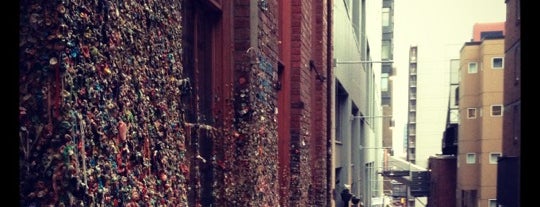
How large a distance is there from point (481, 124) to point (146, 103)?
33898 mm

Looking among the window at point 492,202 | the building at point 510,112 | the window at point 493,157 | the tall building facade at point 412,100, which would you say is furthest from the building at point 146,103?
the tall building facade at point 412,100

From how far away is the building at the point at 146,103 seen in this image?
167 centimetres

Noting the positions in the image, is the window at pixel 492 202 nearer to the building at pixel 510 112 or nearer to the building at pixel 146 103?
the building at pixel 510 112

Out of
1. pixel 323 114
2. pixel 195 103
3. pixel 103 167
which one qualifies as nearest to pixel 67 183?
pixel 103 167

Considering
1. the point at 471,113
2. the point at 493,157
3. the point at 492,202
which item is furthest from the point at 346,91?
the point at 471,113

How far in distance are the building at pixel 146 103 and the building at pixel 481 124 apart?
30.2 m

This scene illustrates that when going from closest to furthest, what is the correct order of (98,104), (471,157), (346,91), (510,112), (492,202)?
(98,104), (346,91), (510,112), (492,202), (471,157)

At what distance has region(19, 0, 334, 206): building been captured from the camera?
1672mm

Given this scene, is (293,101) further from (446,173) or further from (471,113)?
(446,173)

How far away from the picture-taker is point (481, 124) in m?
34.1

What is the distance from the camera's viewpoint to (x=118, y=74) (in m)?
2.08

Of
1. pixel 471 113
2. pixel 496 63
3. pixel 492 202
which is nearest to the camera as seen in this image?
pixel 492 202

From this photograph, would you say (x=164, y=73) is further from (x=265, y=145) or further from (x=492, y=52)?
(x=492, y=52)

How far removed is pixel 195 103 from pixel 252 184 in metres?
0.90
